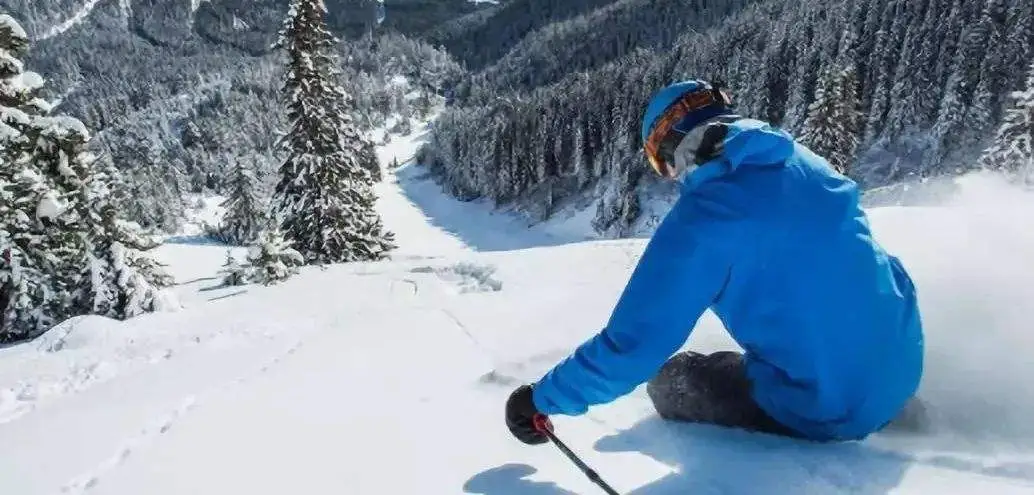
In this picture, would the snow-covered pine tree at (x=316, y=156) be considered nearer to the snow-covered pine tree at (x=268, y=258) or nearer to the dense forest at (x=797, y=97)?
the snow-covered pine tree at (x=268, y=258)

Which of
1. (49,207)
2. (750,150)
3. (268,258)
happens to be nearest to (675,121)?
(750,150)

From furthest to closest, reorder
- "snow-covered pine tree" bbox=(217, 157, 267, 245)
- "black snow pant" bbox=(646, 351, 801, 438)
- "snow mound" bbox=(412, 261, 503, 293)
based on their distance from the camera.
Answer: "snow-covered pine tree" bbox=(217, 157, 267, 245) < "snow mound" bbox=(412, 261, 503, 293) < "black snow pant" bbox=(646, 351, 801, 438)

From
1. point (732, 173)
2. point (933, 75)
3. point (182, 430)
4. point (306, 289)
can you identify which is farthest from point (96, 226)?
point (933, 75)

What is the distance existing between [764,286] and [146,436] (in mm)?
4110

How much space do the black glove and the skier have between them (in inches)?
4.1

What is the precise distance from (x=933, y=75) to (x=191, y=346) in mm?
75122

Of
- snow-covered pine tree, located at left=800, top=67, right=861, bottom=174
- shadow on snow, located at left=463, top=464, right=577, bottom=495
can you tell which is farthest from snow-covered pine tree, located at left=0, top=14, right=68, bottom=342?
snow-covered pine tree, located at left=800, top=67, right=861, bottom=174

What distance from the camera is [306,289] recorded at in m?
12.3

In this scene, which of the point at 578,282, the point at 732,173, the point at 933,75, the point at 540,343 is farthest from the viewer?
the point at 933,75

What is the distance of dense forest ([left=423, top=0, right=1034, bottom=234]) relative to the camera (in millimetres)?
58219

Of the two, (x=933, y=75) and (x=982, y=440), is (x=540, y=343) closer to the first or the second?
(x=982, y=440)

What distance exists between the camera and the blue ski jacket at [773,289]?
2.43 metres

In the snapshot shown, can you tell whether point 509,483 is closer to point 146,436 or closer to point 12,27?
point 146,436

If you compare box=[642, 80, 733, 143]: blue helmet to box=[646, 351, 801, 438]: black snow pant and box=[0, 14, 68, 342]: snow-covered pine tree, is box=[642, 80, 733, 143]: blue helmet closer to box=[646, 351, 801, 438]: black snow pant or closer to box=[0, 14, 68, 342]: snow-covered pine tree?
box=[646, 351, 801, 438]: black snow pant
